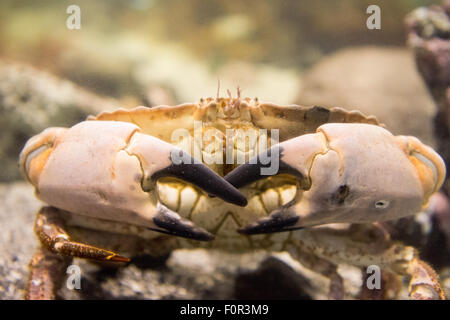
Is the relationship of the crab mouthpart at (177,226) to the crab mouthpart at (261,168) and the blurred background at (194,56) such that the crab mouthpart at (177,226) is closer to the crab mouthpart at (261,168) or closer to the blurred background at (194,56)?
the crab mouthpart at (261,168)

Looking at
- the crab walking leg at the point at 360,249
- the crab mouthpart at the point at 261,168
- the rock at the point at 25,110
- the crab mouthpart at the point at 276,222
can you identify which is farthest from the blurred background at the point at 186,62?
the crab walking leg at the point at 360,249

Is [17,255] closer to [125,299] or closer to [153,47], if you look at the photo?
[125,299]

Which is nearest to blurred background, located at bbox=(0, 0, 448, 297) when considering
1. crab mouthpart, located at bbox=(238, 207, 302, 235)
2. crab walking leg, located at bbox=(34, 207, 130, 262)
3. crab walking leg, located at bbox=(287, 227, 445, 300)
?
Result: crab walking leg, located at bbox=(34, 207, 130, 262)

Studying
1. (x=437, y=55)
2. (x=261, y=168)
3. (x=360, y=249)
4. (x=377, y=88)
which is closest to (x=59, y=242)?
(x=261, y=168)

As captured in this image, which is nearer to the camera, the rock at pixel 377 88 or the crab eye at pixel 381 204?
the crab eye at pixel 381 204

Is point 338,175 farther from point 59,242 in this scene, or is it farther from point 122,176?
point 59,242

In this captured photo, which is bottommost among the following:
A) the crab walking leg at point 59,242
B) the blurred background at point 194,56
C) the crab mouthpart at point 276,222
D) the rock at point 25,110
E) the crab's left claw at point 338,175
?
the crab walking leg at point 59,242

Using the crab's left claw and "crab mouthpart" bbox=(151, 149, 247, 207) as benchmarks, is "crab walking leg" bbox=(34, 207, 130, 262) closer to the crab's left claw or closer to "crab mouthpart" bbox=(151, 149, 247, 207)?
"crab mouthpart" bbox=(151, 149, 247, 207)
